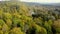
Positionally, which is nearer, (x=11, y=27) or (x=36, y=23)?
(x=11, y=27)

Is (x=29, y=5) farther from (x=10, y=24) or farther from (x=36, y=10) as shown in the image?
(x=10, y=24)

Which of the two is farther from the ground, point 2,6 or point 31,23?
point 2,6

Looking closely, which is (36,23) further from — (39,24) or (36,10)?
(36,10)

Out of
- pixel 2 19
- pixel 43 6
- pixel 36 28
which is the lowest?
pixel 36 28

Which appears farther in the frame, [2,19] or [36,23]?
[36,23]

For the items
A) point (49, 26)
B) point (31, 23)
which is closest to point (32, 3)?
point (31, 23)

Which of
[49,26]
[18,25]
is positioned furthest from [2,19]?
[49,26]
